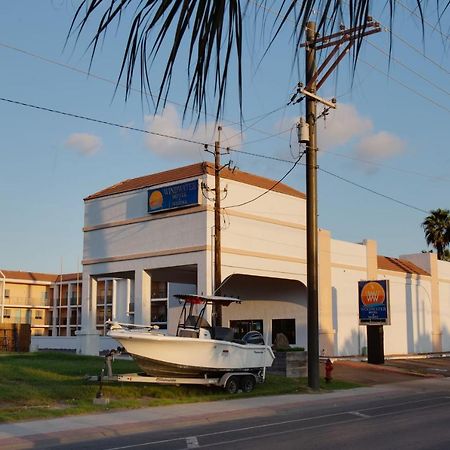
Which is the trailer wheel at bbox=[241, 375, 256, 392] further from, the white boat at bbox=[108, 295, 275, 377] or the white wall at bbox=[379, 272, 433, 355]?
the white wall at bbox=[379, 272, 433, 355]

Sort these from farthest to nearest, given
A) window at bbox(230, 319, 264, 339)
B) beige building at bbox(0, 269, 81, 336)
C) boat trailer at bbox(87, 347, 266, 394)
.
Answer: beige building at bbox(0, 269, 81, 336), window at bbox(230, 319, 264, 339), boat trailer at bbox(87, 347, 266, 394)

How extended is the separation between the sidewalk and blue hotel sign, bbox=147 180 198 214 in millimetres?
12758

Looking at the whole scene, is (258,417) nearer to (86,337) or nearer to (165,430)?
(165,430)

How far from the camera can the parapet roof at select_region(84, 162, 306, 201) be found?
32.9 metres

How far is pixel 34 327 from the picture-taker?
98688 mm

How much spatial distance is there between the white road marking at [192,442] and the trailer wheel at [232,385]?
7.19 metres

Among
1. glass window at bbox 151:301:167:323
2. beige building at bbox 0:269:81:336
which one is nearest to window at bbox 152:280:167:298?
glass window at bbox 151:301:167:323

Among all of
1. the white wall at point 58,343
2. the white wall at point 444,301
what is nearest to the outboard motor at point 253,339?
the white wall at point 58,343

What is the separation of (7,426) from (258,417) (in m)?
5.59

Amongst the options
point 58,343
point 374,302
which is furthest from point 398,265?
point 58,343

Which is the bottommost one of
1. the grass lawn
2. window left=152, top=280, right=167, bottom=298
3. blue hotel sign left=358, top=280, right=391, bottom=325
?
the grass lawn

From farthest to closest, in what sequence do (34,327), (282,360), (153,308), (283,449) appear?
(34,327), (153,308), (282,360), (283,449)

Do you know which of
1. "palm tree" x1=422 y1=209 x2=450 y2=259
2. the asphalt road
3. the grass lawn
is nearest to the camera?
the asphalt road

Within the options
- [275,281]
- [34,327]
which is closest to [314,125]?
[275,281]
